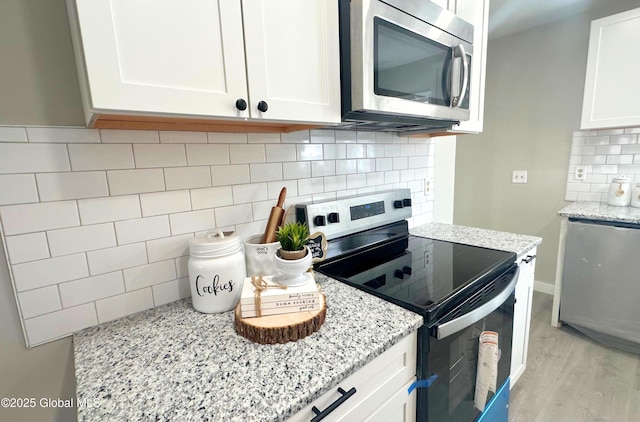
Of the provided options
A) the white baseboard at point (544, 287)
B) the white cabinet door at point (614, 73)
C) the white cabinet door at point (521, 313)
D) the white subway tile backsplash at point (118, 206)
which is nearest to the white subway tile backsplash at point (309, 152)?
the white subway tile backsplash at point (118, 206)

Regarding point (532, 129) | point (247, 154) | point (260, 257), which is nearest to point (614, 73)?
point (532, 129)

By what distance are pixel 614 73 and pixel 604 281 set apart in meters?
1.40

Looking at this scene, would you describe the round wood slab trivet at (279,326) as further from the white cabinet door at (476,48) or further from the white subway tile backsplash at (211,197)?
the white cabinet door at (476,48)

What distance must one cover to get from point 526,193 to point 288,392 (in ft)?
10.1

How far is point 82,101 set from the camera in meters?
0.79

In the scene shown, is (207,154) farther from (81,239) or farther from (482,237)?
(482,237)

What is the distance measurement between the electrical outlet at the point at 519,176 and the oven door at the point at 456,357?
203 centimetres

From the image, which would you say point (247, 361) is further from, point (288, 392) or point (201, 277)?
point (201, 277)

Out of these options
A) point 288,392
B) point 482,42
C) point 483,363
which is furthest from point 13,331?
point 482,42

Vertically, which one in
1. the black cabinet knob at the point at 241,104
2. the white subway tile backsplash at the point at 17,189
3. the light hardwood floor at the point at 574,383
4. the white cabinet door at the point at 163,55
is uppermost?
the white cabinet door at the point at 163,55

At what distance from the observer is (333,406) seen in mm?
638

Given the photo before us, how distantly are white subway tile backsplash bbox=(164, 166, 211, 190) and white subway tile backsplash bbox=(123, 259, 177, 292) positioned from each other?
0.82 ft

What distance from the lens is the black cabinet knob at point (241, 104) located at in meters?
0.75

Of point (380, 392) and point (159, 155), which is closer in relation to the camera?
point (380, 392)
